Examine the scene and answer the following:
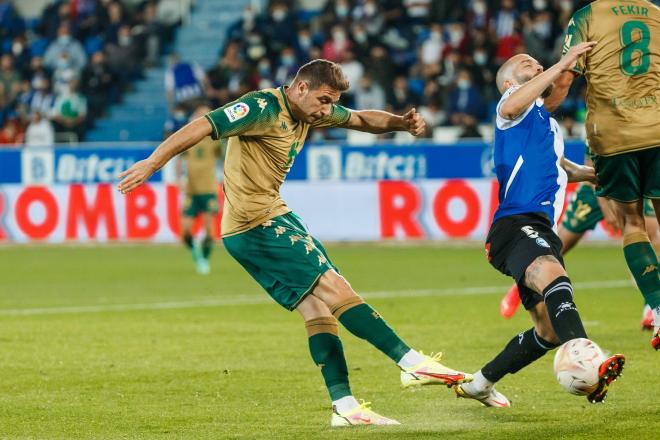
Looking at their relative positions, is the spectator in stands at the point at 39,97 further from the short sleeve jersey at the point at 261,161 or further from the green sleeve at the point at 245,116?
the green sleeve at the point at 245,116

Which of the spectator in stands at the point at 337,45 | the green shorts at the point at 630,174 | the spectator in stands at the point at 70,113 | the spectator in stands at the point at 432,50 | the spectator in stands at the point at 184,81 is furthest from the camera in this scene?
the spectator in stands at the point at 70,113

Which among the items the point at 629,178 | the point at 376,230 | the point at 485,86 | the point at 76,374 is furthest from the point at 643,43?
the point at 485,86

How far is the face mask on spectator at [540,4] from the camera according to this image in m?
26.0

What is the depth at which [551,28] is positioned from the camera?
25750 millimetres

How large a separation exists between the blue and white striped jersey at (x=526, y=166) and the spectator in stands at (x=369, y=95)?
18384 mm

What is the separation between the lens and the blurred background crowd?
25.6 metres

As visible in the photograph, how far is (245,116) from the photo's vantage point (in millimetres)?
7449

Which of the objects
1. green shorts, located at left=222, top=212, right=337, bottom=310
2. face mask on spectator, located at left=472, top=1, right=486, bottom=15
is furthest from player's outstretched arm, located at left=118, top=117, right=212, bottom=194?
face mask on spectator, located at left=472, top=1, right=486, bottom=15

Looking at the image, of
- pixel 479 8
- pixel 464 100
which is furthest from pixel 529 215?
pixel 479 8

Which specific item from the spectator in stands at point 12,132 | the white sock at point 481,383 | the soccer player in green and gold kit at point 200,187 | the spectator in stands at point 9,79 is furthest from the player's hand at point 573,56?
the spectator in stands at point 9,79

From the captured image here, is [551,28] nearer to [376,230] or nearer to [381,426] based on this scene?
[376,230]

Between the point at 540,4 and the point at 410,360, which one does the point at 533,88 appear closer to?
the point at 410,360

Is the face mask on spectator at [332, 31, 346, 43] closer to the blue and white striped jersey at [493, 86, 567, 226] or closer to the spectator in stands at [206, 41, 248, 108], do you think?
the spectator in stands at [206, 41, 248, 108]

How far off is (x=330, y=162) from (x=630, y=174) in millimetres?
14714
